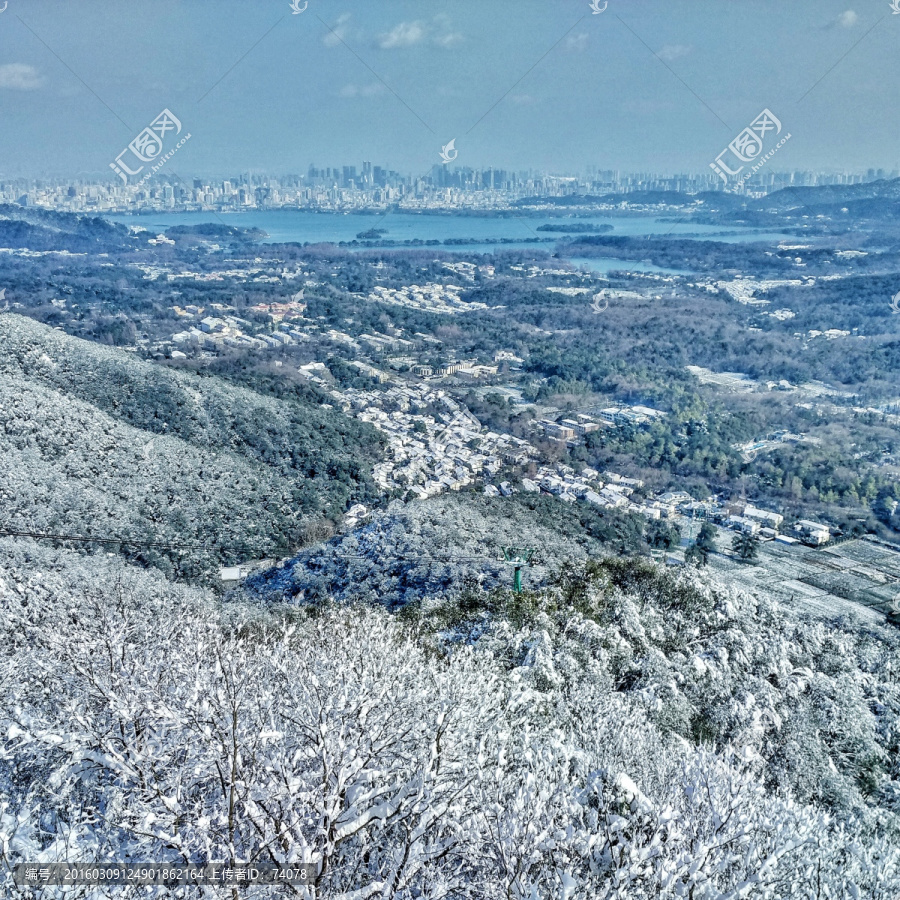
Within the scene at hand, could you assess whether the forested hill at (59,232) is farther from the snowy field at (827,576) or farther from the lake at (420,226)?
the snowy field at (827,576)

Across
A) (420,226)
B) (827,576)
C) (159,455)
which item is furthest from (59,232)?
(827,576)

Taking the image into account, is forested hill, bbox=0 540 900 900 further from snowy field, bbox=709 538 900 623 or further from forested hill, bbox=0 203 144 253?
forested hill, bbox=0 203 144 253

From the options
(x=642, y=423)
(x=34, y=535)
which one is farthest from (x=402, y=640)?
(x=642, y=423)

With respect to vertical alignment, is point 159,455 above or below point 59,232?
below

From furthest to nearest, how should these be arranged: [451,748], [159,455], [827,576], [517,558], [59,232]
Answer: [59,232] → [159,455] → [827,576] → [517,558] → [451,748]

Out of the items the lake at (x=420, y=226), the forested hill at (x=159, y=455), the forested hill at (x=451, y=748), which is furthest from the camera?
the lake at (x=420, y=226)

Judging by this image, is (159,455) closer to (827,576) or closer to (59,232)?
(827,576)

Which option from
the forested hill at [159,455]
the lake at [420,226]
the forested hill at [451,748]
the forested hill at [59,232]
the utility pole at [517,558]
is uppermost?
the lake at [420,226]

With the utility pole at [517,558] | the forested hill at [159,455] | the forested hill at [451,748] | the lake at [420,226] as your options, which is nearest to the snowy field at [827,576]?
the utility pole at [517,558]
